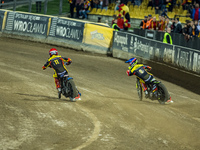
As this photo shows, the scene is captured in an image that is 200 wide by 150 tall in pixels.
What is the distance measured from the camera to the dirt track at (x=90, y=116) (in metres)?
9.24

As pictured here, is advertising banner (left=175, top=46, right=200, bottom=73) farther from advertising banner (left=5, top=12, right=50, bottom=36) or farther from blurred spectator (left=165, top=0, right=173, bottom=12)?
blurred spectator (left=165, top=0, right=173, bottom=12)

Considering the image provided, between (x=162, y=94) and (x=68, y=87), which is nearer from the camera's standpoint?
(x=68, y=87)

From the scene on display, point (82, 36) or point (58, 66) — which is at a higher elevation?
point (82, 36)

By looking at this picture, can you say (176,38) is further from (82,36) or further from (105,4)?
(105,4)

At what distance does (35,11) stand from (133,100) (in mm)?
17413

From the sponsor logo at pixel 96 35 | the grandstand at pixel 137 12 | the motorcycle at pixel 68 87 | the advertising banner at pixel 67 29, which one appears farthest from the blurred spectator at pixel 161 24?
the motorcycle at pixel 68 87

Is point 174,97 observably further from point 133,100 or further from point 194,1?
point 194,1

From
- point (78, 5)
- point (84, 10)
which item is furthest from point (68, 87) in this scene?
point (84, 10)

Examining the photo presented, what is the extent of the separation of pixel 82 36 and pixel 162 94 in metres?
12.0

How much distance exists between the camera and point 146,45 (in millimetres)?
22141

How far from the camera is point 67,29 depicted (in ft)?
83.6

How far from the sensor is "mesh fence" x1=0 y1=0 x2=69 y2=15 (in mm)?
29453

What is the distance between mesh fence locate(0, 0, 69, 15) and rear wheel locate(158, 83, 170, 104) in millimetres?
17532

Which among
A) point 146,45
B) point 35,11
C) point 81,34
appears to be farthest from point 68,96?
point 35,11
